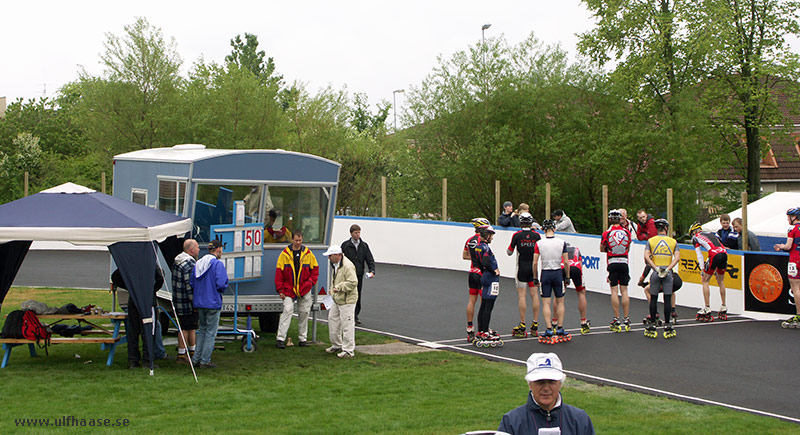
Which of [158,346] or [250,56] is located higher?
[250,56]

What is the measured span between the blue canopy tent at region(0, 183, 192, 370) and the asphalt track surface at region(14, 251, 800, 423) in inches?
183

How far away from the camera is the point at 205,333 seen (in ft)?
39.4

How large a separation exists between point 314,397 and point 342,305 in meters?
2.88

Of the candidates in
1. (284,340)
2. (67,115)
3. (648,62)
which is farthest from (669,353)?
(67,115)

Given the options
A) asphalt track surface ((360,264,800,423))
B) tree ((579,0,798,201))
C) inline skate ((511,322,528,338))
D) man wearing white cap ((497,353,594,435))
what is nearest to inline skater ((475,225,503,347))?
asphalt track surface ((360,264,800,423))

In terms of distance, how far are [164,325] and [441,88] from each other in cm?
1996

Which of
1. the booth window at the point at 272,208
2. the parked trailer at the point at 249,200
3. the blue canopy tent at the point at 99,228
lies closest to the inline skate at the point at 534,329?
the parked trailer at the point at 249,200

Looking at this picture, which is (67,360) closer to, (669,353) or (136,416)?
(136,416)

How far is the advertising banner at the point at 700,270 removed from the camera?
17.0 m

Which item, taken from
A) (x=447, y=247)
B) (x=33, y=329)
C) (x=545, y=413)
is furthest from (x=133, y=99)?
(x=545, y=413)

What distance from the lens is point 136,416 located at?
923 cm

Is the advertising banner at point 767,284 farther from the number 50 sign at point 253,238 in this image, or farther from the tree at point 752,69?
the tree at point 752,69

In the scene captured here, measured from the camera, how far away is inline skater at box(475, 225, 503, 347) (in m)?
13.3

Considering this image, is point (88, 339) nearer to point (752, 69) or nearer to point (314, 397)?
point (314, 397)
